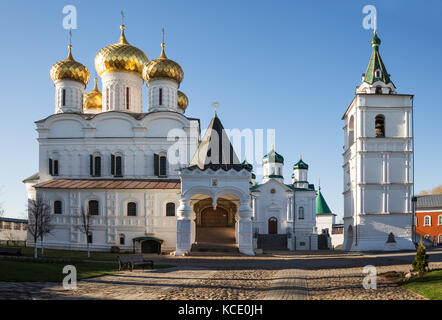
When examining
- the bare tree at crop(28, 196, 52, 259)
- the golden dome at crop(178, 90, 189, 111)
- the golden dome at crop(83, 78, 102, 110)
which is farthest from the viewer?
the golden dome at crop(178, 90, 189, 111)

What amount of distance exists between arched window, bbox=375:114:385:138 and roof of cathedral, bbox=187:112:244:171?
419 inches

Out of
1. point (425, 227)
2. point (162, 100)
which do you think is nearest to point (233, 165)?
point (162, 100)

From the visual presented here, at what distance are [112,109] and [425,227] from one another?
30.6 m

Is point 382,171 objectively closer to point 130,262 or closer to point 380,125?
point 380,125

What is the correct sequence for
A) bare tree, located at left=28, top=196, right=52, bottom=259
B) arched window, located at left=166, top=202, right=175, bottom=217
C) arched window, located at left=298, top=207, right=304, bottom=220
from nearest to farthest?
1. bare tree, located at left=28, top=196, right=52, bottom=259
2. arched window, located at left=166, top=202, right=175, bottom=217
3. arched window, located at left=298, top=207, right=304, bottom=220

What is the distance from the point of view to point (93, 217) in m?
29.2

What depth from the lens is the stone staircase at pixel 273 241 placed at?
36.3 meters

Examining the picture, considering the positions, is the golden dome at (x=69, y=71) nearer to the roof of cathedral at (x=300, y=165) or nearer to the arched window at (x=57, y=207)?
the arched window at (x=57, y=207)

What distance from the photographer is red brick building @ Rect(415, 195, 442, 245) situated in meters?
42.1

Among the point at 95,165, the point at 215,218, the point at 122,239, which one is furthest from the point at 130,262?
the point at 95,165

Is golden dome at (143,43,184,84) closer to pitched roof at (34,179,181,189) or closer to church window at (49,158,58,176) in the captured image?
pitched roof at (34,179,181,189)

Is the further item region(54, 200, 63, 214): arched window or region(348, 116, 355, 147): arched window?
region(348, 116, 355, 147): arched window

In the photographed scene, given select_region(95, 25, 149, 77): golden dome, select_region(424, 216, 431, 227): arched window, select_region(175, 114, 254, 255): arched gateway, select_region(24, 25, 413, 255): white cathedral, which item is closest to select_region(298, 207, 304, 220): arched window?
select_region(24, 25, 413, 255): white cathedral
